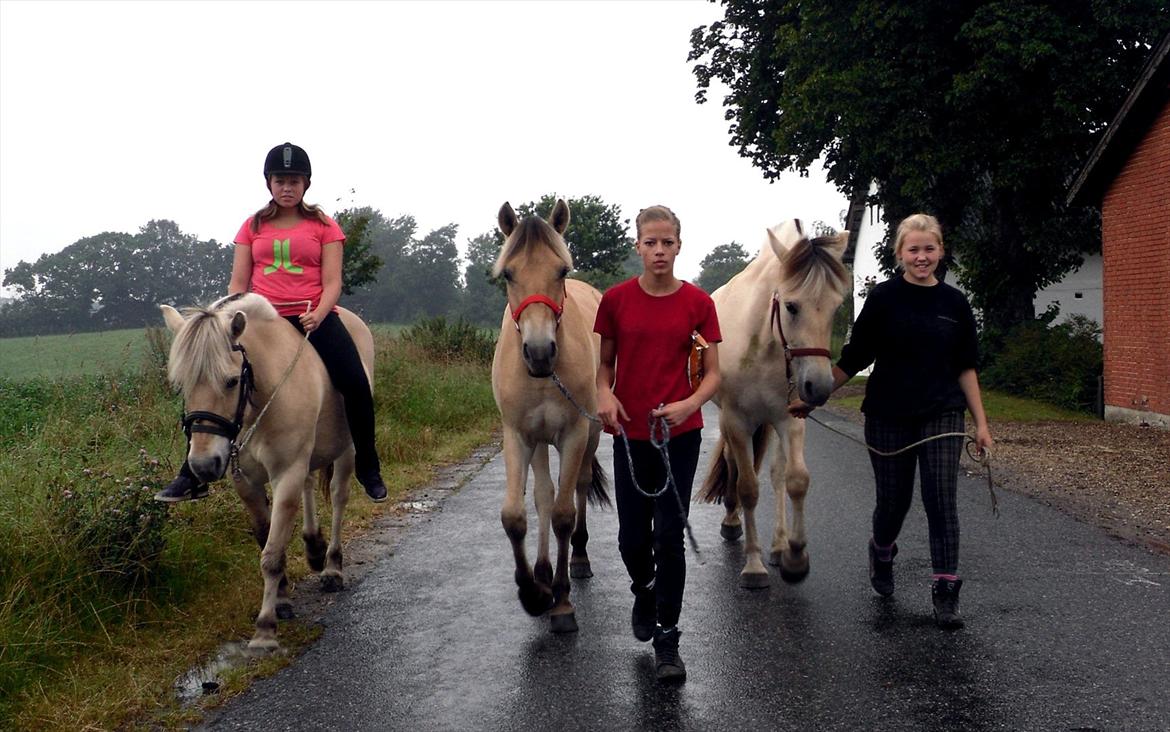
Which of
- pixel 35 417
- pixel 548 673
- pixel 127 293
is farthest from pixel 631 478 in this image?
pixel 127 293

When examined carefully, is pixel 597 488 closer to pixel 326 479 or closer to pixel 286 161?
pixel 326 479

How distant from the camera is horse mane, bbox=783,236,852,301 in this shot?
4.77 metres

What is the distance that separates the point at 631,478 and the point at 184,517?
3.44 meters

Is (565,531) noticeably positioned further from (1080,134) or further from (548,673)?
(1080,134)

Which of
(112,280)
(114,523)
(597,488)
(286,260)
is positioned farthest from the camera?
(112,280)

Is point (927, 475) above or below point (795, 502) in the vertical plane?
above

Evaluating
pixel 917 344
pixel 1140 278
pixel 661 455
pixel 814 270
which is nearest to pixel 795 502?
pixel 917 344

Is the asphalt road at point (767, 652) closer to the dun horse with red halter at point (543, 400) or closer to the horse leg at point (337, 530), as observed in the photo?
the horse leg at point (337, 530)

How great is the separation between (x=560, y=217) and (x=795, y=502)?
2214 mm

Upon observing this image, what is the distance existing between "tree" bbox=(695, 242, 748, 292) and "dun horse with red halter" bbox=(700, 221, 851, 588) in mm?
120254

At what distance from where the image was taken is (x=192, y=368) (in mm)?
4301

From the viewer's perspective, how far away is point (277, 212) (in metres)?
5.35

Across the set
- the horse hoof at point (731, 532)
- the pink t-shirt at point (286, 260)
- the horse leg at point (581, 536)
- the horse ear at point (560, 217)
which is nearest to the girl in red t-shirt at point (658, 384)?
the horse ear at point (560, 217)

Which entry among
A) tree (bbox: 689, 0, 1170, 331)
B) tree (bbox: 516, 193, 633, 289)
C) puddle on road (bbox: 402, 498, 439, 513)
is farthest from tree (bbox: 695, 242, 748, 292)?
puddle on road (bbox: 402, 498, 439, 513)
